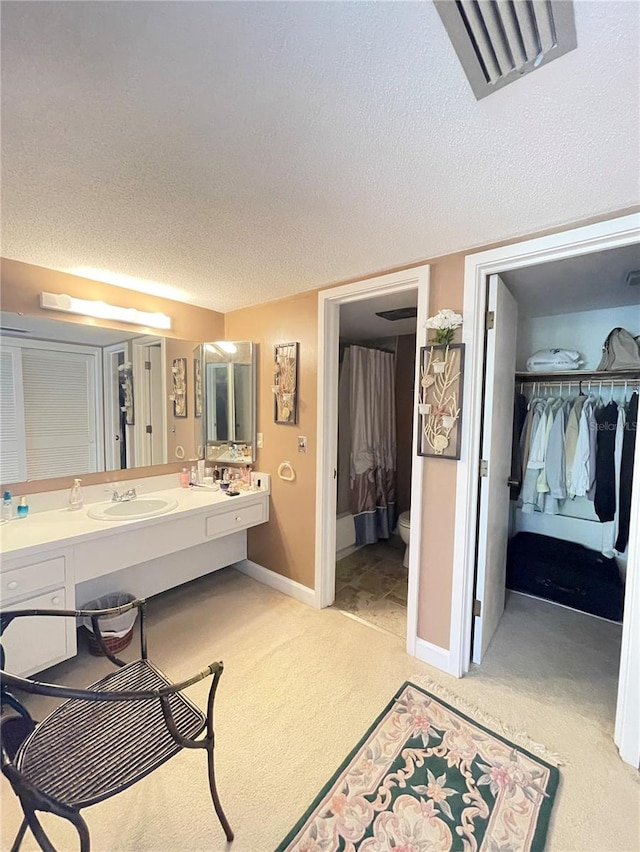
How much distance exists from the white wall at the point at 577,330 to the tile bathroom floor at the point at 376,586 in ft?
6.58

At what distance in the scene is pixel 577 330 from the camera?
267cm

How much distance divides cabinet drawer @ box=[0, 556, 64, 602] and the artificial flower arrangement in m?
2.13

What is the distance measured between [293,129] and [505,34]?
53cm

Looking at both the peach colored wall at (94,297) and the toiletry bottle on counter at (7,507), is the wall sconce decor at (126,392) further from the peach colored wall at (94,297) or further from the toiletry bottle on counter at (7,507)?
the toiletry bottle on counter at (7,507)

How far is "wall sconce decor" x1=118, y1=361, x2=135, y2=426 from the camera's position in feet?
7.69

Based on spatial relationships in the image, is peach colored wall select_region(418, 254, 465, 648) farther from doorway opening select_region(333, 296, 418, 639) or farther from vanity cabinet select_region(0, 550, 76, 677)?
vanity cabinet select_region(0, 550, 76, 677)

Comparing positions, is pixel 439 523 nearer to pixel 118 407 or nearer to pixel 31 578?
pixel 31 578

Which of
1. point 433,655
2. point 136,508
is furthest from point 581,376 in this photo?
point 136,508

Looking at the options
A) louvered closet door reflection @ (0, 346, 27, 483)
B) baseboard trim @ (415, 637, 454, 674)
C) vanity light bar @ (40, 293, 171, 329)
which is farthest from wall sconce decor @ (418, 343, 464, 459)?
louvered closet door reflection @ (0, 346, 27, 483)

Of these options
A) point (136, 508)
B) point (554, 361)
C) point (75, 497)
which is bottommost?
point (136, 508)

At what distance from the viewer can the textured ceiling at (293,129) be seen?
29.0 inches

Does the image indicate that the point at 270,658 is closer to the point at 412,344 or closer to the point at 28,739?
the point at 28,739

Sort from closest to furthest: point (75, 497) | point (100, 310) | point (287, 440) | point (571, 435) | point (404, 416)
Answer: point (75, 497)
point (100, 310)
point (571, 435)
point (287, 440)
point (404, 416)

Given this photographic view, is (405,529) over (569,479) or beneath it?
beneath
